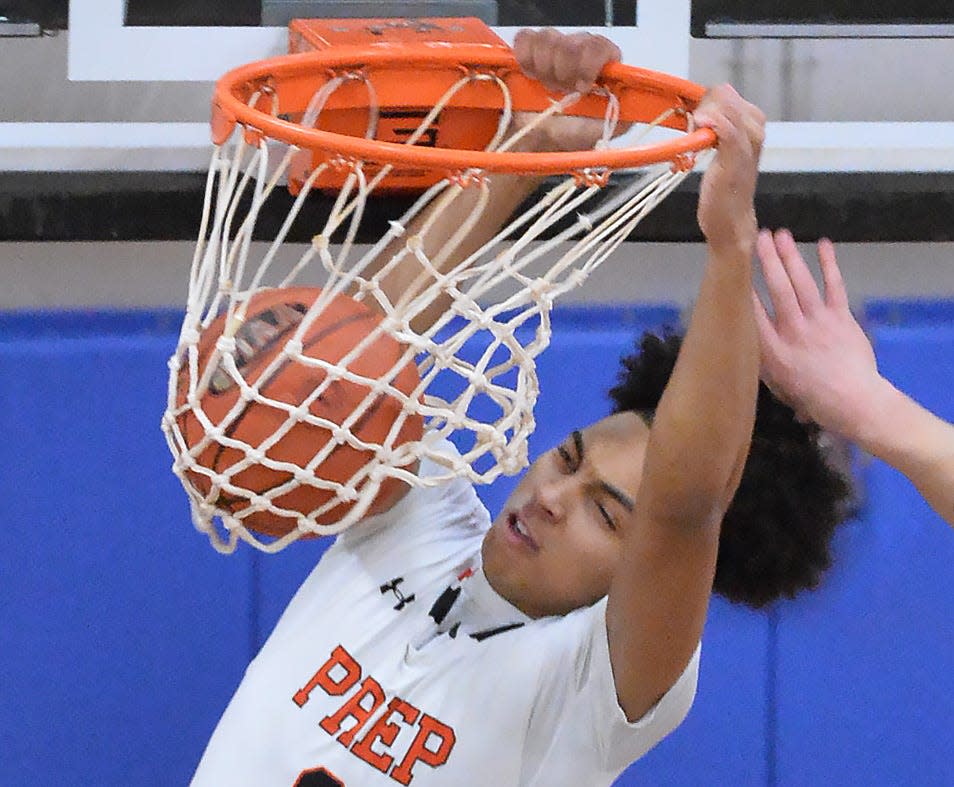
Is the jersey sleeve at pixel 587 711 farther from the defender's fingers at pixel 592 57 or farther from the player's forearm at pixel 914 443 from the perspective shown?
the defender's fingers at pixel 592 57

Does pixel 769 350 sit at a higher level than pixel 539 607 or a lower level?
higher

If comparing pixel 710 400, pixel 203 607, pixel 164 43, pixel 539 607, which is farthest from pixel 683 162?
pixel 203 607

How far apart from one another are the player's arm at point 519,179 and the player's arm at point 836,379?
23 centimetres

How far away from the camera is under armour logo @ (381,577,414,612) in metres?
1.09

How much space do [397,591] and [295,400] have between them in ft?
0.98

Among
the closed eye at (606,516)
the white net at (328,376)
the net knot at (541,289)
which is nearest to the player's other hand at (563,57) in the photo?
the white net at (328,376)

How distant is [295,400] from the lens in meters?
0.86

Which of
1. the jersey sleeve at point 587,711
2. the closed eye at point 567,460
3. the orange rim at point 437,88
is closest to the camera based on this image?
the orange rim at point 437,88

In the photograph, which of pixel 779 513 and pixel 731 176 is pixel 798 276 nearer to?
pixel 779 513

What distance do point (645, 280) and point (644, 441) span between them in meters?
0.42

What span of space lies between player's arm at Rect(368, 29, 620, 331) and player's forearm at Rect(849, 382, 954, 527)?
35 cm

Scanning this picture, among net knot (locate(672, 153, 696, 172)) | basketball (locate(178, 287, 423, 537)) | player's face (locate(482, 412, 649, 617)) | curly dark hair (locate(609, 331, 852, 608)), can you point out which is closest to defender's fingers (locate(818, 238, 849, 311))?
curly dark hair (locate(609, 331, 852, 608))

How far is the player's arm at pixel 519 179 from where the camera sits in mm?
1008

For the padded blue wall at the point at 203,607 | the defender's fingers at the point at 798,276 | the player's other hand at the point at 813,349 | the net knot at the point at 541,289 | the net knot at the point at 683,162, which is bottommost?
the padded blue wall at the point at 203,607
